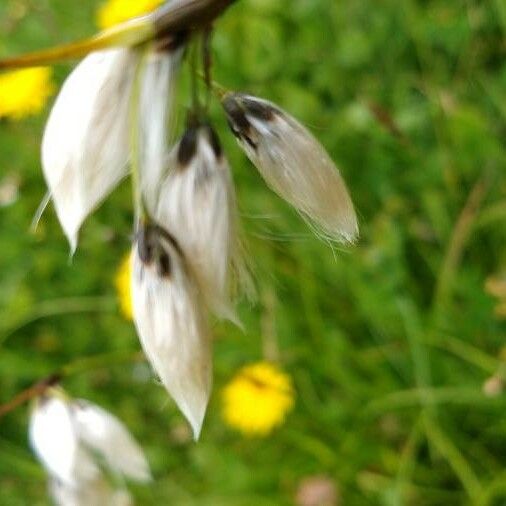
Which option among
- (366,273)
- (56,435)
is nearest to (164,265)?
(56,435)

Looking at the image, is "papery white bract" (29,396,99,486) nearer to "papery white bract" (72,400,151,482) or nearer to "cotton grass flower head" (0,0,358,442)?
"papery white bract" (72,400,151,482)

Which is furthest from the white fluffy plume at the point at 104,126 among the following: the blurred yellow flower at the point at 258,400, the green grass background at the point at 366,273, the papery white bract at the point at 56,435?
the blurred yellow flower at the point at 258,400

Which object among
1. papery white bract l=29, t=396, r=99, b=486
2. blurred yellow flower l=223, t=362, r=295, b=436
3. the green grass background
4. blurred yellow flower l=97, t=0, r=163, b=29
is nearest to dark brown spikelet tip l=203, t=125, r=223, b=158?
papery white bract l=29, t=396, r=99, b=486

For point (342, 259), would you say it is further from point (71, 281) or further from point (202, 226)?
point (202, 226)

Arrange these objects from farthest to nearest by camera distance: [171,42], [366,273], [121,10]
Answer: [121,10], [366,273], [171,42]

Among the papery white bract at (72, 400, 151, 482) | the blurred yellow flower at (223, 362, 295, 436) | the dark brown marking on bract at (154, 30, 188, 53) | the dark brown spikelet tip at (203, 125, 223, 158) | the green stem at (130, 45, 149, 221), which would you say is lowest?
the blurred yellow flower at (223, 362, 295, 436)

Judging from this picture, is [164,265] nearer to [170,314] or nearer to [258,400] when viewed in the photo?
[170,314]

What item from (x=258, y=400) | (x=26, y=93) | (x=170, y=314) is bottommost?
(x=258, y=400)
